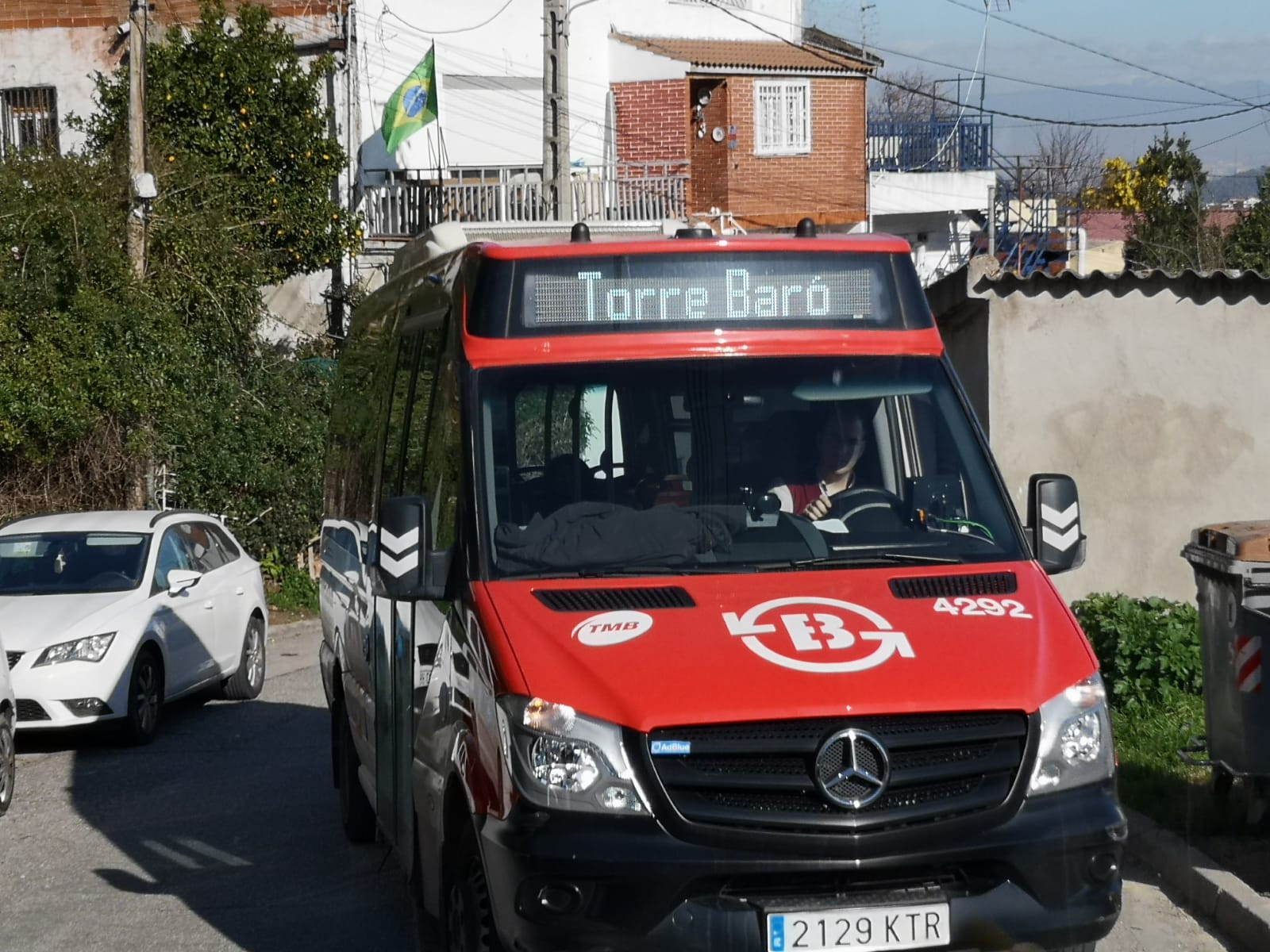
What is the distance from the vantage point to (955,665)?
4613 mm

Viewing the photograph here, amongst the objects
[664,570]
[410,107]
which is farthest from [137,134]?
[664,570]

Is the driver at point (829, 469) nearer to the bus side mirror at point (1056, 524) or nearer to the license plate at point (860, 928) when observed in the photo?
the bus side mirror at point (1056, 524)

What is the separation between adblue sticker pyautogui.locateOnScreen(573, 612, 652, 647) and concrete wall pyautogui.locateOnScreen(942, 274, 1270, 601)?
7.17m

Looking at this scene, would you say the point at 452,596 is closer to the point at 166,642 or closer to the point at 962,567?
the point at 962,567

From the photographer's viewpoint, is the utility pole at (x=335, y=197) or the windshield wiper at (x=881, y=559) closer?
the windshield wiper at (x=881, y=559)

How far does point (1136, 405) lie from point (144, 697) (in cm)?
707

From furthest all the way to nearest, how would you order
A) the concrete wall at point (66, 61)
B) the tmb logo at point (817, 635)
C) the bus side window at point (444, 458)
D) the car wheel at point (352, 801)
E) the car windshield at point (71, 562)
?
the concrete wall at point (66, 61) → the car windshield at point (71, 562) → the car wheel at point (352, 801) → the bus side window at point (444, 458) → the tmb logo at point (817, 635)

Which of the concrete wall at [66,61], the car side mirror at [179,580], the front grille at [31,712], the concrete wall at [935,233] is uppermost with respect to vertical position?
the concrete wall at [66,61]

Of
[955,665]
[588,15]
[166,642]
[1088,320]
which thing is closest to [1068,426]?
[1088,320]

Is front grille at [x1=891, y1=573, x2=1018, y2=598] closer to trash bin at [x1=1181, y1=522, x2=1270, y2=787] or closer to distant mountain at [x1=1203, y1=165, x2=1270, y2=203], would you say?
trash bin at [x1=1181, y1=522, x2=1270, y2=787]

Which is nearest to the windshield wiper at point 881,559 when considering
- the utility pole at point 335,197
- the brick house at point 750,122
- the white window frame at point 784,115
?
the utility pole at point 335,197

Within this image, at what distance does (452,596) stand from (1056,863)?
193 centimetres

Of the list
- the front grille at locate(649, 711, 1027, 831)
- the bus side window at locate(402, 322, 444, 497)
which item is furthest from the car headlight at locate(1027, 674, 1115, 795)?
the bus side window at locate(402, 322, 444, 497)

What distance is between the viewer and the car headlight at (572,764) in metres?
4.39
